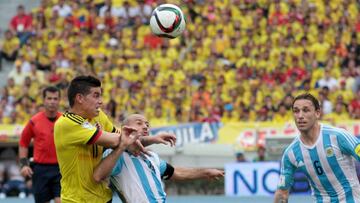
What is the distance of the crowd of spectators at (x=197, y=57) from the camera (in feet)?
73.9

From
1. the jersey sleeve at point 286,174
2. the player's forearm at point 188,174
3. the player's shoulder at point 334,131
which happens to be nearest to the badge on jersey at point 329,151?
the player's shoulder at point 334,131

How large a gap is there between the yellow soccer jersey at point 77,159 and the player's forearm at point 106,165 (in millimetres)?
130

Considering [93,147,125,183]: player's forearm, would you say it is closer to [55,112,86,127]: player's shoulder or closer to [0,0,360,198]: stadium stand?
[55,112,86,127]: player's shoulder

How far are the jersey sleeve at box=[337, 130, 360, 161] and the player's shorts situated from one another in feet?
15.0

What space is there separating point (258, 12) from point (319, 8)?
1606 mm

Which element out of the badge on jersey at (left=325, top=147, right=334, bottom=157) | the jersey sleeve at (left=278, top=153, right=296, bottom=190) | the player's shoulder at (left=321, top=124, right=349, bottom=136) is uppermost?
the player's shoulder at (left=321, top=124, right=349, bottom=136)

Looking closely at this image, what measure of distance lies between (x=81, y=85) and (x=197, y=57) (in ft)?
55.0

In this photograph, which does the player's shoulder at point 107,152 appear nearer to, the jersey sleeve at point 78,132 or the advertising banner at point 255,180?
the jersey sleeve at point 78,132

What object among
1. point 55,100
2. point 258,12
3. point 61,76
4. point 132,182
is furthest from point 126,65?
point 132,182

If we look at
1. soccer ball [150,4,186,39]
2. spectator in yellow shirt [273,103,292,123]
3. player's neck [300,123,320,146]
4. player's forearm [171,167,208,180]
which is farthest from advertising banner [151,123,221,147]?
player's forearm [171,167,208,180]

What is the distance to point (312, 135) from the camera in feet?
28.9

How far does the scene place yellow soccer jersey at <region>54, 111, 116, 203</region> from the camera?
780cm

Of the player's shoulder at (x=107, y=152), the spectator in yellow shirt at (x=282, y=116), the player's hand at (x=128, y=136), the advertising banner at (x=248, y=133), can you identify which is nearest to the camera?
the player's hand at (x=128, y=136)

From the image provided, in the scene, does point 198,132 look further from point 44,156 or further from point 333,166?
point 333,166
